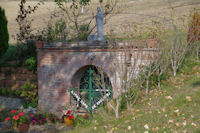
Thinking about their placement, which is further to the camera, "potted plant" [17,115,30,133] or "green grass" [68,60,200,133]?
"potted plant" [17,115,30,133]

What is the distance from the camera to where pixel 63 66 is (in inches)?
360

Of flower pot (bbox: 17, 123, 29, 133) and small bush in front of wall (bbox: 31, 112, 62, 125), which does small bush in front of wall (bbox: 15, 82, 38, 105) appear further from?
flower pot (bbox: 17, 123, 29, 133)

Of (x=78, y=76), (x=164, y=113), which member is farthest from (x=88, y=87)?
(x=164, y=113)

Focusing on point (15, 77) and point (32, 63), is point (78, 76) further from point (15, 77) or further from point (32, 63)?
point (15, 77)

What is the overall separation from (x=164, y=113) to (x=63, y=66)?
14.9ft

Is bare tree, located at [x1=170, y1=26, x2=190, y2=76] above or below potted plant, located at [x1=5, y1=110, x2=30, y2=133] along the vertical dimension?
above

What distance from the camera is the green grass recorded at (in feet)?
17.3

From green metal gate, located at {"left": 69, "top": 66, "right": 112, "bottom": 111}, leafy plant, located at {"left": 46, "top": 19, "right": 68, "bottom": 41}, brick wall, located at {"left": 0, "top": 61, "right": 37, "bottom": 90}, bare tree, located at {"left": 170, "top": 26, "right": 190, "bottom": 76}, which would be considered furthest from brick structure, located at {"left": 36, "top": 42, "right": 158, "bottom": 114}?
leafy plant, located at {"left": 46, "top": 19, "right": 68, "bottom": 41}

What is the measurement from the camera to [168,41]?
7660mm

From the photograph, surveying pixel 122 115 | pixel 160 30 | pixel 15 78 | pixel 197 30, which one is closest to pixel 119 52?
pixel 160 30

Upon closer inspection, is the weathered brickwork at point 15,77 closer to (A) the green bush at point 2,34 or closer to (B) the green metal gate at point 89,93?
(A) the green bush at point 2,34

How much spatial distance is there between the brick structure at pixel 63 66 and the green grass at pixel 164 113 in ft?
6.06

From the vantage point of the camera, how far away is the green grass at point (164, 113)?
5.27m

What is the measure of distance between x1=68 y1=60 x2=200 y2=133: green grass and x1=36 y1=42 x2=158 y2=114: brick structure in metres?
1.85
